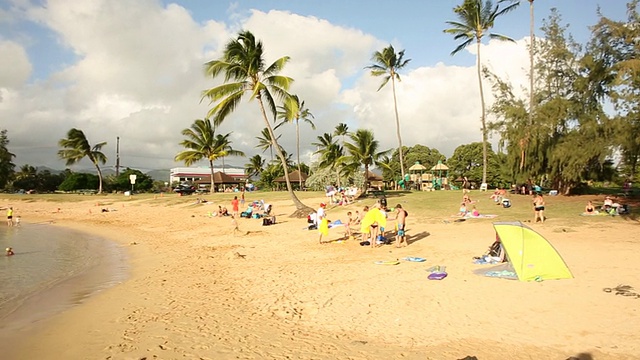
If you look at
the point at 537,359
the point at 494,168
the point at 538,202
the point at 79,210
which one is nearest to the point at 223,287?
the point at 537,359

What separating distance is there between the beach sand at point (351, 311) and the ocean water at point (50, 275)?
596mm

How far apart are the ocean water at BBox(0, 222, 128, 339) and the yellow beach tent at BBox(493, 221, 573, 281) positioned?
9.50 meters

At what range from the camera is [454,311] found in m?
6.33

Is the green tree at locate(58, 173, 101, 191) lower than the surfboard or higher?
higher

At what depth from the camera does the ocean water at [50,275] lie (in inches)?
298

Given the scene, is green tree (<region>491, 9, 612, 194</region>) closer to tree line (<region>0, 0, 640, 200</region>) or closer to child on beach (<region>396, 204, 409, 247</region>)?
tree line (<region>0, 0, 640, 200</region>)

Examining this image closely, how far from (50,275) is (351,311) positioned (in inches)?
377

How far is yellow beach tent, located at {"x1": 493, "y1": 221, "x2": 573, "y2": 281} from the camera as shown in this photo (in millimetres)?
7621

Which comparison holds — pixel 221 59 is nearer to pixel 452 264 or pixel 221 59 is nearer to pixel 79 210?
pixel 452 264

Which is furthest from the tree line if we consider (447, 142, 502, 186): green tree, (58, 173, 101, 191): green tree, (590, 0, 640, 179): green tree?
(58, 173, 101, 191): green tree

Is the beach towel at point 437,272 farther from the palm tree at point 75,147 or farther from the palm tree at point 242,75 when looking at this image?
the palm tree at point 75,147

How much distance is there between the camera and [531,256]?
25.6ft

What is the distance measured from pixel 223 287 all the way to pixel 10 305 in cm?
452

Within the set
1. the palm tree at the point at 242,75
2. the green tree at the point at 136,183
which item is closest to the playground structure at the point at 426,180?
the palm tree at the point at 242,75
